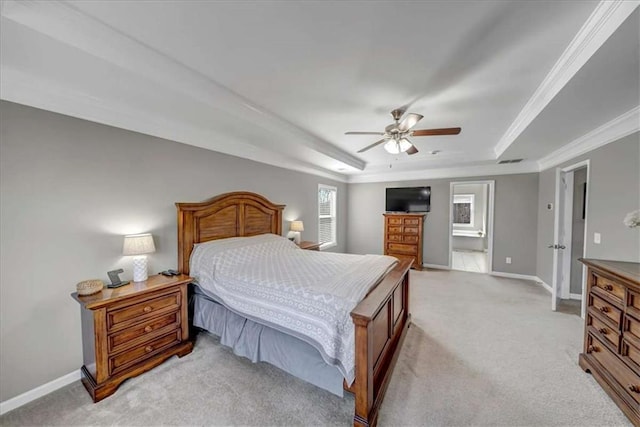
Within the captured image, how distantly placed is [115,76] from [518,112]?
12.4 feet

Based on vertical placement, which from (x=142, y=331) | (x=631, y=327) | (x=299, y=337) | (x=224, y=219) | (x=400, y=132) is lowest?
(x=142, y=331)

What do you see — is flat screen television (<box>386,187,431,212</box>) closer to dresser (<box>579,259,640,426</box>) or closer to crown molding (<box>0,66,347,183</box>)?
dresser (<box>579,259,640,426</box>)

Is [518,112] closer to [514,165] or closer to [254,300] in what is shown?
[514,165]

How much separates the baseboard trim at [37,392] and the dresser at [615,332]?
4.15 metres

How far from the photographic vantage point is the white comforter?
1610mm

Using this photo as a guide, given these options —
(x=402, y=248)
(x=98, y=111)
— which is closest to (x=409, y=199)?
(x=402, y=248)

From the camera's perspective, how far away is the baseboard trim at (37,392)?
166cm

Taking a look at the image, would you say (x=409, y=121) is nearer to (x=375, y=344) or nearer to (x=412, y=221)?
(x=375, y=344)

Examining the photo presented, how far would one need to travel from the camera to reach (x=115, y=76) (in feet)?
→ 5.47

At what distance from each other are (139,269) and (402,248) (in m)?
5.17

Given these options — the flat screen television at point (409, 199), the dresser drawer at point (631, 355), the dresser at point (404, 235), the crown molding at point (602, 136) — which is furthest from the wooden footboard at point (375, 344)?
the flat screen television at point (409, 199)

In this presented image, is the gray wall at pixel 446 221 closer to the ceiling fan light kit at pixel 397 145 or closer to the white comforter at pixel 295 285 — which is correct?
the ceiling fan light kit at pixel 397 145

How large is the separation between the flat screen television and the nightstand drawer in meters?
5.16

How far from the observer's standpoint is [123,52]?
1502 millimetres
